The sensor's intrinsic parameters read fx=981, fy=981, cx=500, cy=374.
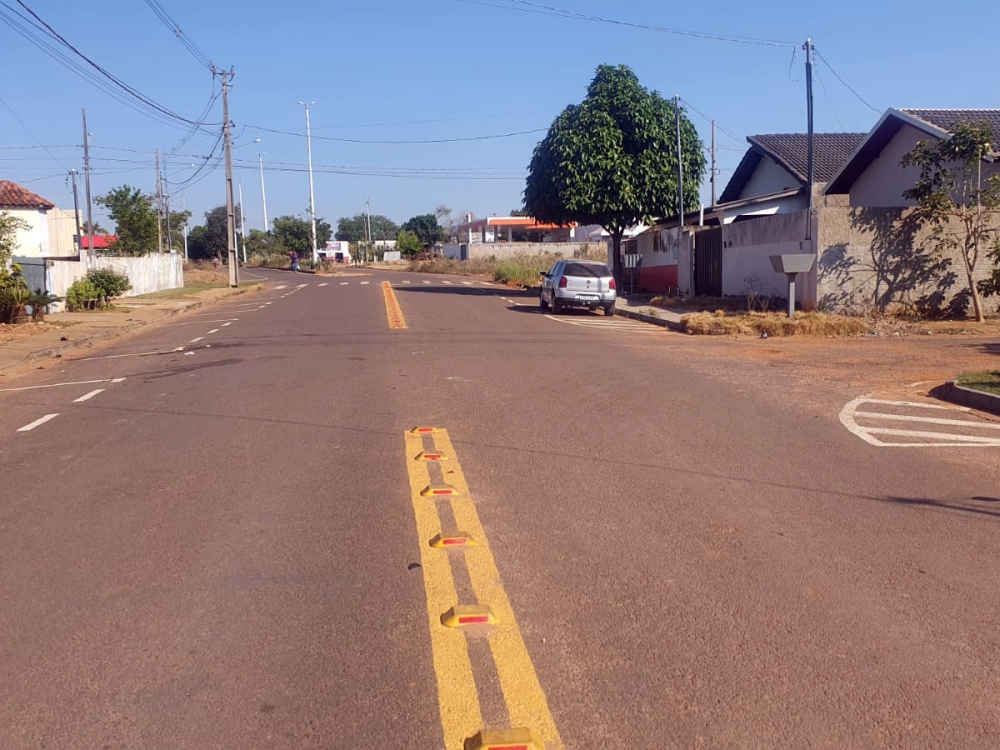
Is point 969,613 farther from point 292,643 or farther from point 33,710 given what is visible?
point 33,710

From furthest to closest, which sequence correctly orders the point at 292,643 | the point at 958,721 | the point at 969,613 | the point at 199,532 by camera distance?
1. the point at 199,532
2. the point at 969,613
3. the point at 292,643
4. the point at 958,721

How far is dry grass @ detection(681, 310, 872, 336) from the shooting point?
2008 cm

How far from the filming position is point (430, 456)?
8.23 m

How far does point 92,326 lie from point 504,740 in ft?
75.4

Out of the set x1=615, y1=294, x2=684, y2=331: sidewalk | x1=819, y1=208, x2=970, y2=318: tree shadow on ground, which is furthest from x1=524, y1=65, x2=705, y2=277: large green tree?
x1=819, y1=208, x2=970, y2=318: tree shadow on ground

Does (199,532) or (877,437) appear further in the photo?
(877,437)

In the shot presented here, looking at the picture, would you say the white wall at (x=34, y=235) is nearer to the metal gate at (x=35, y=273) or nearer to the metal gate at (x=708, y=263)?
the metal gate at (x=35, y=273)


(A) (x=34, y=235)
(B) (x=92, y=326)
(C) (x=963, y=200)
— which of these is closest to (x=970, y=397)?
(C) (x=963, y=200)

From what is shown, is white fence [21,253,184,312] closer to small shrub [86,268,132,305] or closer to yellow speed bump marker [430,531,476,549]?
small shrub [86,268,132,305]

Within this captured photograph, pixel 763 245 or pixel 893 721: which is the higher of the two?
pixel 763 245

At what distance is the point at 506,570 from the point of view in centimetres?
→ 540

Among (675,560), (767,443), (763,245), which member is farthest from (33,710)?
(763,245)

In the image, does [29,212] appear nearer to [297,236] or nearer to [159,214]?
[159,214]

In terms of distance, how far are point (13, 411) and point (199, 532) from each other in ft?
22.0
